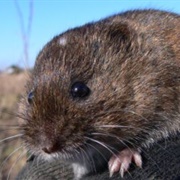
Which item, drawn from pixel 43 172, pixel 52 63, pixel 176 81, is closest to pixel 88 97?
pixel 52 63

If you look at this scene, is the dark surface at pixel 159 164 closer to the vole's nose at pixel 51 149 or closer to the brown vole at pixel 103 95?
the brown vole at pixel 103 95

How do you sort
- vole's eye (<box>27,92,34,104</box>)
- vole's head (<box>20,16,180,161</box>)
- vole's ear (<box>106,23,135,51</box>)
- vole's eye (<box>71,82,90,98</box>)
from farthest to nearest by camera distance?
vole's ear (<box>106,23,135,51</box>) < vole's eye (<box>27,92,34,104</box>) < vole's eye (<box>71,82,90,98</box>) < vole's head (<box>20,16,180,161</box>)

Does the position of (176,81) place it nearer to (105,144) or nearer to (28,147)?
(105,144)

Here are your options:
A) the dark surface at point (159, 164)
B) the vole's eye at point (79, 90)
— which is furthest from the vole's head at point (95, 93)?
the dark surface at point (159, 164)

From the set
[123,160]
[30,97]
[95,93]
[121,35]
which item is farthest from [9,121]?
[123,160]

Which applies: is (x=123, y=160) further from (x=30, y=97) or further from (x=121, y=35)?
(x=121, y=35)

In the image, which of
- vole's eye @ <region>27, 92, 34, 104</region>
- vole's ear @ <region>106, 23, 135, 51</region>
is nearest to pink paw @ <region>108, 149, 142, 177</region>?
vole's eye @ <region>27, 92, 34, 104</region>

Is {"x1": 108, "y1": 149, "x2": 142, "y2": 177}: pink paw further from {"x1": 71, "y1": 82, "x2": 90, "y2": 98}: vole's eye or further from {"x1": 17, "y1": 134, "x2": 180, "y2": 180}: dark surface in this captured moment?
{"x1": 71, "y1": 82, "x2": 90, "y2": 98}: vole's eye
